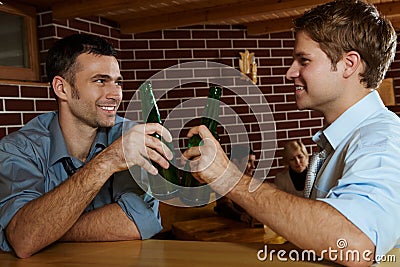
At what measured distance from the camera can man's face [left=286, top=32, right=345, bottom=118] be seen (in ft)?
4.45

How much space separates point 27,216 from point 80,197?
0.51 ft

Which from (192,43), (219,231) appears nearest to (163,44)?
(192,43)

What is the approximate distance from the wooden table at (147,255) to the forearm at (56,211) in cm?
4

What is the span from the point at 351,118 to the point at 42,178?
3.08 ft

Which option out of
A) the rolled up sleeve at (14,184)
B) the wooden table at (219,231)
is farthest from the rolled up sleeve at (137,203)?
the wooden table at (219,231)

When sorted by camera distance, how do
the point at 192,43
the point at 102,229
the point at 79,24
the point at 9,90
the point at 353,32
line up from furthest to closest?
the point at 192,43 → the point at 79,24 → the point at 9,90 → the point at 102,229 → the point at 353,32

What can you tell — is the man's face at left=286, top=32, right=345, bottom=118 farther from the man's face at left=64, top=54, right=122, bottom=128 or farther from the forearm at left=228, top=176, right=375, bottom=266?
the man's face at left=64, top=54, right=122, bottom=128

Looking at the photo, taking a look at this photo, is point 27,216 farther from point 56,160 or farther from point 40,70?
point 40,70

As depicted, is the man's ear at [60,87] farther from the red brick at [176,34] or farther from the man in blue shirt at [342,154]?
the red brick at [176,34]

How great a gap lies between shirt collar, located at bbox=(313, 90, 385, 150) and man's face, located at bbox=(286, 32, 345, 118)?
0.20 ft

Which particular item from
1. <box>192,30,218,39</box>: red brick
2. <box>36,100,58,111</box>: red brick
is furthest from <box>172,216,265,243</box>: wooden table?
<box>192,30,218,39</box>: red brick

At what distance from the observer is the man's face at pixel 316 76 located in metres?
1.36

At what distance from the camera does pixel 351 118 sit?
52.1 inches

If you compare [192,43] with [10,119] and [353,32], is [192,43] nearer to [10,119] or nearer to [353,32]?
[10,119]
